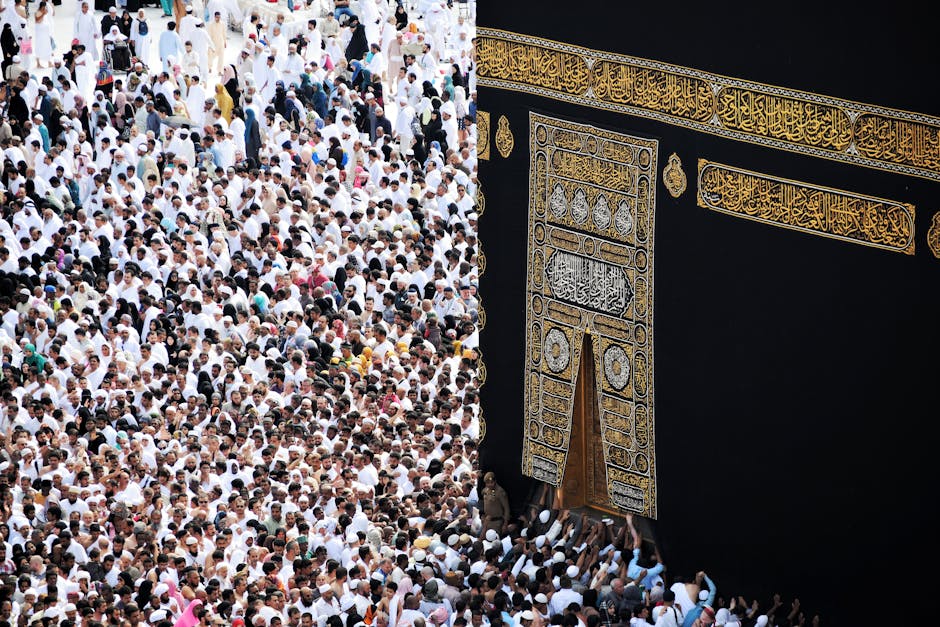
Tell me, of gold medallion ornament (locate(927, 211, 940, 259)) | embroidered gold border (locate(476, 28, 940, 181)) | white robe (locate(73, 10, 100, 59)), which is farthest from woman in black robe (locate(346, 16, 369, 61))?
gold medallion ornament (locate(927, 211, 940, 259))

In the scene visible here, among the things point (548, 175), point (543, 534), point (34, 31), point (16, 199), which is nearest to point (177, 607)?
point (543, 534)

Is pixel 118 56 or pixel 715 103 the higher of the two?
pixel 715 103

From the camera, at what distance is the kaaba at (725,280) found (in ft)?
35.0

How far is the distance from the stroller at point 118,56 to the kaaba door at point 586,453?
8.89 metres

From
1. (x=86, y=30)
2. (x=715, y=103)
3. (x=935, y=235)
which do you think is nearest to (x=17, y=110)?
(x=86, y=30)

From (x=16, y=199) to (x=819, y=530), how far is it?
8666mm

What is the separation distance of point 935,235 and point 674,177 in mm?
1966

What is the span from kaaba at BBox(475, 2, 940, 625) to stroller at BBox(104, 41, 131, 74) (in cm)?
788

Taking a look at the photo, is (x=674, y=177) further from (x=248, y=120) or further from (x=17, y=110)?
(x=17, y=110)

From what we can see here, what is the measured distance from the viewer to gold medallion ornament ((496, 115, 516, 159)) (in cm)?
1302

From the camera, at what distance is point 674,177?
11.9 metres

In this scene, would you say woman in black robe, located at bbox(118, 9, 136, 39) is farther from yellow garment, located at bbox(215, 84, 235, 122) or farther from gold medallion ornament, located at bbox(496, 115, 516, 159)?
gold medallion ornament, located at bbox(496, 115, 516, 159)

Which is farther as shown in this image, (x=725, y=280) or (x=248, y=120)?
(x=248, y=120)

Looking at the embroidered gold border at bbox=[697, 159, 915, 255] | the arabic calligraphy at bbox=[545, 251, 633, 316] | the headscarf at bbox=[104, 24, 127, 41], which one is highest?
the embroidered gold border at bbox=[697, 159, 915, 255]
